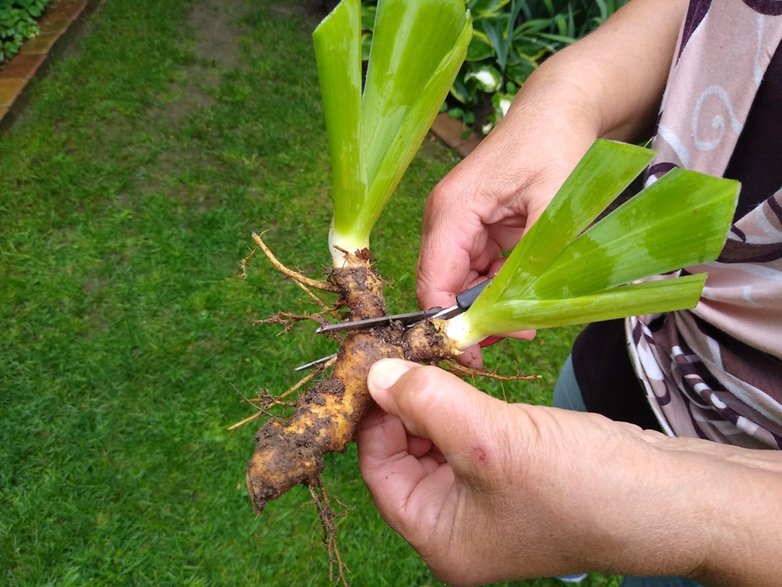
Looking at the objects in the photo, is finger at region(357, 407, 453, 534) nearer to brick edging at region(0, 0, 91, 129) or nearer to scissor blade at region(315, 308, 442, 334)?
scissor blade at region(315, 308, 442, 334)

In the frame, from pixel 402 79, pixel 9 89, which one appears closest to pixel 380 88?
pixel 402 79

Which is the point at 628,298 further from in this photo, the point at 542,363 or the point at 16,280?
the point at 16,280

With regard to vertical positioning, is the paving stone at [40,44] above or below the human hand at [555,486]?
above

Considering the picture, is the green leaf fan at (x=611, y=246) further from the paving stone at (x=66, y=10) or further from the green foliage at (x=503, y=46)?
the paving stone at (x=66, y=10)

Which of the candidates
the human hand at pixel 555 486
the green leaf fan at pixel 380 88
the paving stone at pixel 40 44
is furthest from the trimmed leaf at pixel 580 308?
the paving stone at pixel 40 44

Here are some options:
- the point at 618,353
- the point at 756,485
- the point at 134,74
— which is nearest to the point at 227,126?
the point at 134,74

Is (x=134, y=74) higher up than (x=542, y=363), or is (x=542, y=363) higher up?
(x=134, y=74)

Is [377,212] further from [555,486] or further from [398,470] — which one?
[555,486]
